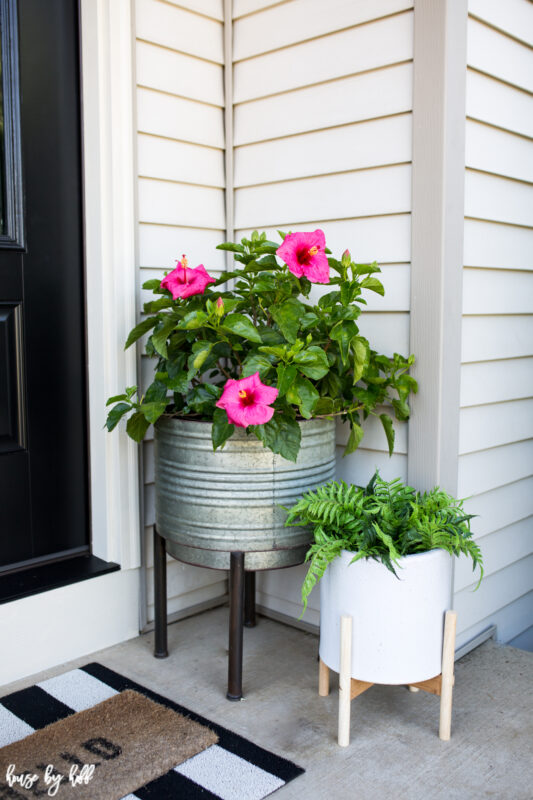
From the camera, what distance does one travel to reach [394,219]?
1.83m

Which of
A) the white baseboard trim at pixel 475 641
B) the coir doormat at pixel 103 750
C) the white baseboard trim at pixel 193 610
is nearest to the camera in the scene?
the coir doormat at pixel 103 750

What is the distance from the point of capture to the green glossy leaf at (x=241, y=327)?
153 centimetres

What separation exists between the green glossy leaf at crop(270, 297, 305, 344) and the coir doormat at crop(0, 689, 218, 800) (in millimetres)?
892

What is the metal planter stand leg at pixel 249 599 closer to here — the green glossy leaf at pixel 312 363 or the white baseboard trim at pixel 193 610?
the white baseboard trim at pixel 193 610

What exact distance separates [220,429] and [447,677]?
0.74 meters

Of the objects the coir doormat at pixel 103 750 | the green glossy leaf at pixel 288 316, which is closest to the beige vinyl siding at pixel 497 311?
the green glossy leaf at pixel 288 316

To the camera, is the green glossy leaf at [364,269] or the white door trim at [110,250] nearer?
the green glossy leaf at [364,269]

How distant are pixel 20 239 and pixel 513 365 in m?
1.40

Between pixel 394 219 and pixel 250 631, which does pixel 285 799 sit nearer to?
pixel 250 631

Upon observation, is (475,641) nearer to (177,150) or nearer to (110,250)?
(110,250)

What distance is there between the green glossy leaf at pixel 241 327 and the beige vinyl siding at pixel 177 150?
1.81ft

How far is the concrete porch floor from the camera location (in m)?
1.45

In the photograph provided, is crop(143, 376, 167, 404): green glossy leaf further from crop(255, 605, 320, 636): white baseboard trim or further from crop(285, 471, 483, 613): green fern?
crop(255, 605, 320, 636): white baseboard trim

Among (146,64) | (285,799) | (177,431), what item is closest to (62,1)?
(146,64)
